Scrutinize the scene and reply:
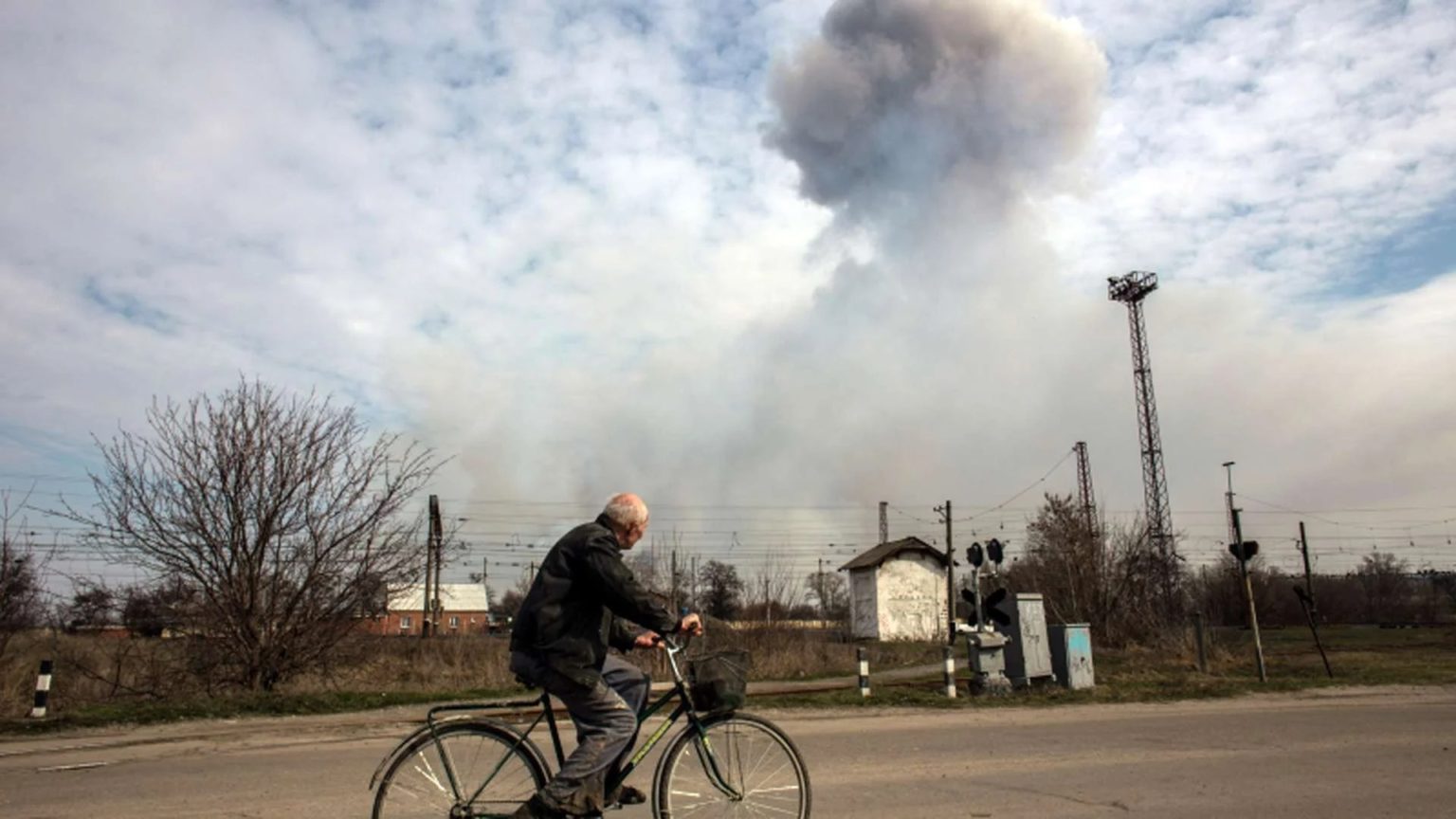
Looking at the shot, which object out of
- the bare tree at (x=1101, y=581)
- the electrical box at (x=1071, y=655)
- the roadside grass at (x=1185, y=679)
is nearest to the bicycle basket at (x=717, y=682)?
the roadside grass at (x=1185, y=679)

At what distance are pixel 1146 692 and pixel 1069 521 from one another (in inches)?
581

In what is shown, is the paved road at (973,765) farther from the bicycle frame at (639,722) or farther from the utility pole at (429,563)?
the utility pole at (429,563)

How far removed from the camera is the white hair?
4.80 metres

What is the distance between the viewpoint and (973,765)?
28.2 ft

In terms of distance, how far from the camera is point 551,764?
496 cm

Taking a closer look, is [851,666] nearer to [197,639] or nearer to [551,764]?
[197,639]

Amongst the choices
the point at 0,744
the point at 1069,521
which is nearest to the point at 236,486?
the point at 0,744

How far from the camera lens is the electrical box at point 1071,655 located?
17375mm

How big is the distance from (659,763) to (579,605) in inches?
35.1

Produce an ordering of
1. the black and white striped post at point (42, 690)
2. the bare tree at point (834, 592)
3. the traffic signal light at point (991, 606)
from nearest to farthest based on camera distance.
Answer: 1. the black and white striped post at point (42, 690)
2. the traffic signal light at point (991, 606)
3. the bare tree at point (834, 592)

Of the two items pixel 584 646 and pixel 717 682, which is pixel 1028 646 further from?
pixel 584 646

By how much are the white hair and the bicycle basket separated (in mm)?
748

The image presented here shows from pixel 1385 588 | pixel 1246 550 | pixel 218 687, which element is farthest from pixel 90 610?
pixel 1385 588

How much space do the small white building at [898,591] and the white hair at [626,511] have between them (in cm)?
5119
